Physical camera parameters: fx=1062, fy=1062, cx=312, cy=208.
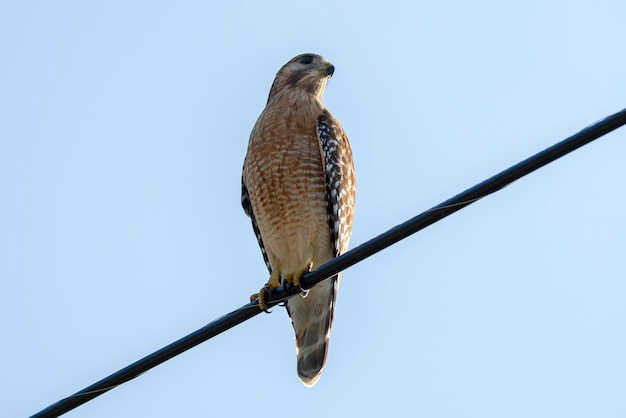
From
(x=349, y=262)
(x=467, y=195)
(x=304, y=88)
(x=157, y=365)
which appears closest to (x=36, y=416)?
(x=157, y=365)

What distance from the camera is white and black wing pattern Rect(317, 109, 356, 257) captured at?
8180mm

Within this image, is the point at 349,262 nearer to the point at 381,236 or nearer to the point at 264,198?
the point at 381,236

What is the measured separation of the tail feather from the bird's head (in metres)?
1.90

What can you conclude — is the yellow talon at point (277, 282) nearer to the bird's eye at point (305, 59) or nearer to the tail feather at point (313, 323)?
the tail feather at point (313, 323)

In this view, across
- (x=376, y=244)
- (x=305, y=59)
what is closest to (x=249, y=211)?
(x=305, y=59)

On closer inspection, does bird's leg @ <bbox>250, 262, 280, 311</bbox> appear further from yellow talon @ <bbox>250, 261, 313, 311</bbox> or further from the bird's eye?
the bird's eye

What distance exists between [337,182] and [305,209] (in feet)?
1.10

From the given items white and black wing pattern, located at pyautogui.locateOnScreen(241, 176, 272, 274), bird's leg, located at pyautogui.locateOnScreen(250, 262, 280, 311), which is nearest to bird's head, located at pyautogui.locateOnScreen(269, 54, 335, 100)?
white and black wing pattern, located at pyautogui.locateOnScreen(241, 176, 272, 274)

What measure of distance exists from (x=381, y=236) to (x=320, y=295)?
324 cm

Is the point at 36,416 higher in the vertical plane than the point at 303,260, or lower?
Answer: lower

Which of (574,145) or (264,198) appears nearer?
(574,145)

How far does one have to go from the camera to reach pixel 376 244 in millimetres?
5043

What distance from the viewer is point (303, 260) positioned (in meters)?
8.12

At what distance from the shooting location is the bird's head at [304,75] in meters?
9.27
